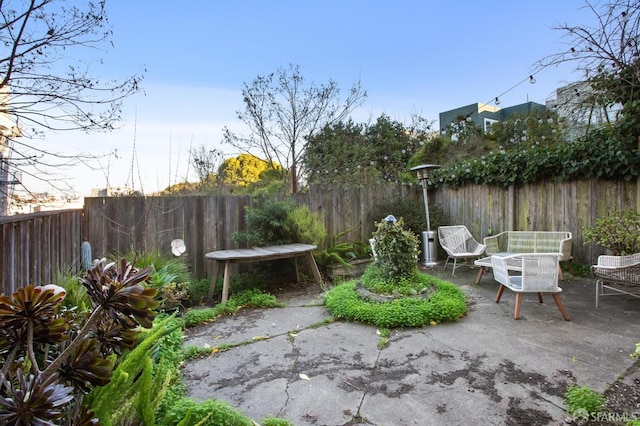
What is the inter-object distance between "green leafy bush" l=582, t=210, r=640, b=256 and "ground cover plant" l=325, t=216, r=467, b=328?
1.96m

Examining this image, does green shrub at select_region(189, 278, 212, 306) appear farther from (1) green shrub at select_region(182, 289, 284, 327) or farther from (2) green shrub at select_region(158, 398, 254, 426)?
(2) green shrub at select_region(158, 398, 254, 426)

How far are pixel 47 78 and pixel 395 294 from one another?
11.7 feet

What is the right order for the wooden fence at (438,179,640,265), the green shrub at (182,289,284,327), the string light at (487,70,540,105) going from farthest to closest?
1. the string light at (487,70,540,105)
2. the wooden fence at (438,179,640,265)
3. the green shrub at (182,289,284,327)

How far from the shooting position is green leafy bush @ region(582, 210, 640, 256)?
12.8 ft

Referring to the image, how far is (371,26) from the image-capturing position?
20.8ft

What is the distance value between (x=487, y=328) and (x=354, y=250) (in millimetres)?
3207

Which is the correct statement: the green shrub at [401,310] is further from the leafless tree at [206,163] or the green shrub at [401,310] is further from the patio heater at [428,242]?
the leafless tree at [206,163]

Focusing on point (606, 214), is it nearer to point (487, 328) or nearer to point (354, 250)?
point (487, 328)

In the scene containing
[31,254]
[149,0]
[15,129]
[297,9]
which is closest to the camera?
[31,254]

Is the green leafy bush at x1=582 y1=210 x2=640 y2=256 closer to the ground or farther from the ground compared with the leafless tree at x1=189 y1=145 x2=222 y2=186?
closer to the ground

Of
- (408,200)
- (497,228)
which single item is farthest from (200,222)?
(497,228)

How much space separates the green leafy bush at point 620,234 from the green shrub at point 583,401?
2836mm

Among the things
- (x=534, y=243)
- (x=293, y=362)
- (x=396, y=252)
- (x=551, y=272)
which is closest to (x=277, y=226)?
(x=396, y=252)

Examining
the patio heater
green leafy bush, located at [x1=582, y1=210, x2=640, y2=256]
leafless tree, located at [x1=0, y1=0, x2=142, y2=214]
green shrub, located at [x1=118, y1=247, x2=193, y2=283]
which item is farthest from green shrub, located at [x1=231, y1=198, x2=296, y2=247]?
green leafy bush, located at [x1=582, y1=210, x2=640, y2=256]
